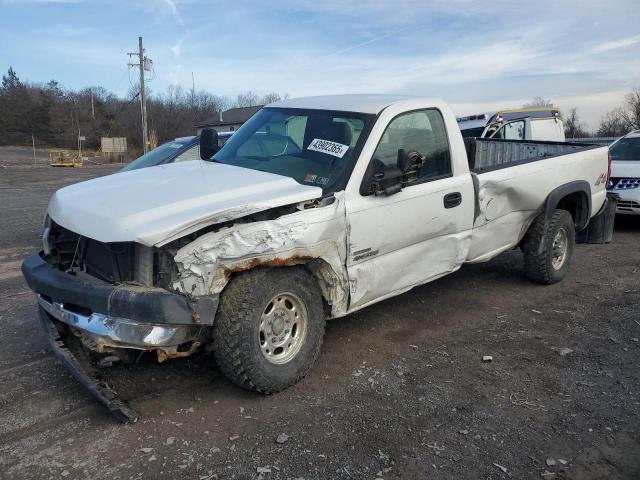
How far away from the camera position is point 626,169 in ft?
31.4

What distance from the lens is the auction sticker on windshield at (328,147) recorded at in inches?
169

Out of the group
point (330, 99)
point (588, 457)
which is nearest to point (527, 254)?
point (330, 99)

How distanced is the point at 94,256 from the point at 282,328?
1333mm

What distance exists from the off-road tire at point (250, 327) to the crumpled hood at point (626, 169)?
7.89 meters

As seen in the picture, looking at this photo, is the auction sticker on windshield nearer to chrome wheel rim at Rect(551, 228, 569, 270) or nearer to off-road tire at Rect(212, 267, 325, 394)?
off-road tire at Rect(212, 267, 325, 394)

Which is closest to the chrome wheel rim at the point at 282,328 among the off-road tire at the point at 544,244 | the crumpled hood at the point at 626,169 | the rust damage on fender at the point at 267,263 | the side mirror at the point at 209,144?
the rust damage on fender at the point at 267,263

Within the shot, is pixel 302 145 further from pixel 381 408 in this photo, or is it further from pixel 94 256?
pixel 381 408

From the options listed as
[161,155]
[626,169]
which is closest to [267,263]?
[161,155]

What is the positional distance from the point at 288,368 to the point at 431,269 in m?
1.69

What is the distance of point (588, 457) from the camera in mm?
3094

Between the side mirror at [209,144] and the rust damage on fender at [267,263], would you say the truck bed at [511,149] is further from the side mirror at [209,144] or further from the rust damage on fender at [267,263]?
the rust damage on fender at [267,263]

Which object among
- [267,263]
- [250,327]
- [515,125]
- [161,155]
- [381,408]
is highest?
[515,125]

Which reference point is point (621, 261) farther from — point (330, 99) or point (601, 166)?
point (330, 99)

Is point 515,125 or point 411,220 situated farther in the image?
point 515,125
